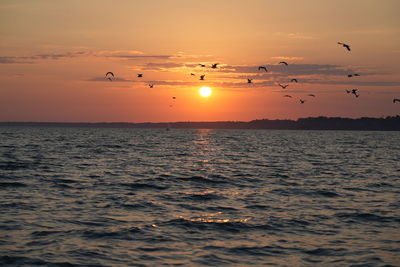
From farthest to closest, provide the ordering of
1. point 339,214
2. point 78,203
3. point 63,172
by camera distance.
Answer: point 63,172 < point 78,203 < point 339,214

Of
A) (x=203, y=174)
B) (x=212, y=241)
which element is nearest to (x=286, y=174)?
(x=203, y=174)

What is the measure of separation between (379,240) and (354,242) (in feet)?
3.51

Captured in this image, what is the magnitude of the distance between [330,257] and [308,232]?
3.15 meters

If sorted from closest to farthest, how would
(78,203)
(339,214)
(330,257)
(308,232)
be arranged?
(330,257) → (308,232) → (339,214) → (78,203)

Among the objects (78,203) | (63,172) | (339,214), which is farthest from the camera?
(63,172)

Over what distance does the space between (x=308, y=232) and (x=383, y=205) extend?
7919 millimetres

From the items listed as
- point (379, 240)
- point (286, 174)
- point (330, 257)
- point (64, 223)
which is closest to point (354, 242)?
point (379, 240)

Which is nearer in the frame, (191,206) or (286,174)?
(191,206)

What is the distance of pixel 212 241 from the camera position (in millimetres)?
17484

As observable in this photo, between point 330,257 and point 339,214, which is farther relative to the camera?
point 339,214

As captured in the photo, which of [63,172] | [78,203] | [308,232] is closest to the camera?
[308,232]

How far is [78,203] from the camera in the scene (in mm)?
24125

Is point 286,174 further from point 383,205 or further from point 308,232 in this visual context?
point 308,232

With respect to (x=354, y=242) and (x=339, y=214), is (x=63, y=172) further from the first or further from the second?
(x=354, y=242)
